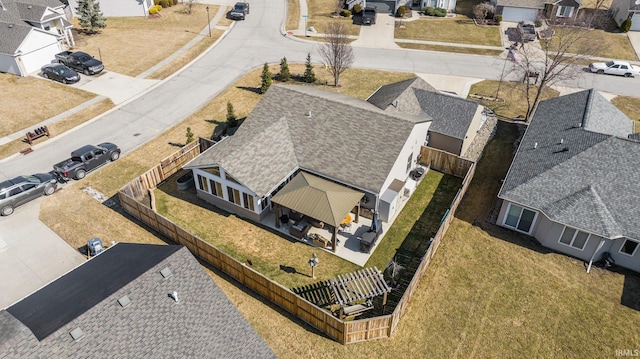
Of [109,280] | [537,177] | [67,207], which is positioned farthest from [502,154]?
[67,207]

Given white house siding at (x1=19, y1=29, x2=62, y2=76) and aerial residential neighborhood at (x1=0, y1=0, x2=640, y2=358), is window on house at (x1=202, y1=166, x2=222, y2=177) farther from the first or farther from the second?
white house siding at (x1=19, y1=29, x2=62, y2=76)

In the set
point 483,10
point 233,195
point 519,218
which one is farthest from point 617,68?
point 233,195

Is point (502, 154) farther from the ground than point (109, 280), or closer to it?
closer to it

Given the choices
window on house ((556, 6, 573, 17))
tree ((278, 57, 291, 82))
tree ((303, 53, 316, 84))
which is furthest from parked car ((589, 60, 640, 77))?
tree ((278, 57, 291, 82))

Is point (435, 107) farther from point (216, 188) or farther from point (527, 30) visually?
point (527, 30)

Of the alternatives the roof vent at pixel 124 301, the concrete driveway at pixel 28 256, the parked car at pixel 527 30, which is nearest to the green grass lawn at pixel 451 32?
the parked car at pixel 527 30

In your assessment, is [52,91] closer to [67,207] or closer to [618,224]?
[67,207]
